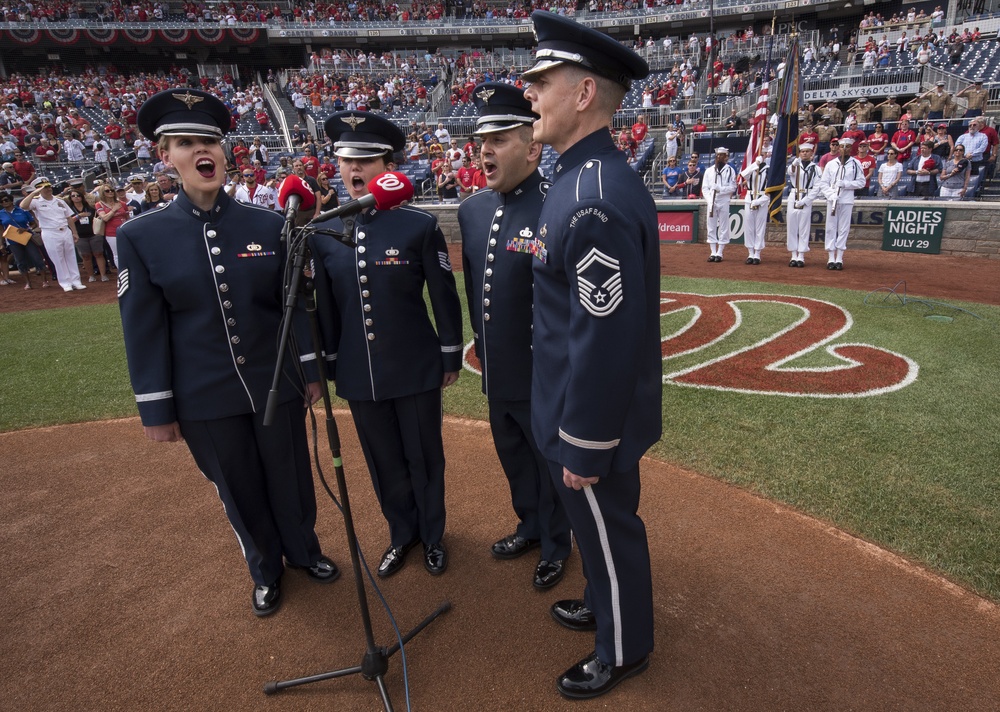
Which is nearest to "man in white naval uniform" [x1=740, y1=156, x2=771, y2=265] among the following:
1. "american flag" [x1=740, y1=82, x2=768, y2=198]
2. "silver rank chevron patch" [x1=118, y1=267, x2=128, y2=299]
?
"american flag" [x1=740, y1=82, x2=768, y2=198]

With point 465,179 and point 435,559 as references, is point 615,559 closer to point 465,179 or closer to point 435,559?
point 435,559

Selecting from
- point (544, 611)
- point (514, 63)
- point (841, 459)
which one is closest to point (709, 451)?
point (841, 459)

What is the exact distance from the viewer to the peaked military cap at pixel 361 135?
3061 millimetres

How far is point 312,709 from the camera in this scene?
2541mm

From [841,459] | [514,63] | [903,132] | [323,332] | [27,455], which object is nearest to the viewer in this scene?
[323,332]

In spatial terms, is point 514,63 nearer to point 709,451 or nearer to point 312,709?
point 709,451

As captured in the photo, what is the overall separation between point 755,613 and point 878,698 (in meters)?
0.58

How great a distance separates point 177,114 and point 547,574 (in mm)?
2811

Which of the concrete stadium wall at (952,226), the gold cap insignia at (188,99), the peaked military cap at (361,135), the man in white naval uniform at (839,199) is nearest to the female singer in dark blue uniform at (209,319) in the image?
the gold cap insignia at (188,99)

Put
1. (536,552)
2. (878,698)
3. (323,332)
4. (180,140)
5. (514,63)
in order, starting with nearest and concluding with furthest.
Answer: (878,698)
(180,140)
(323,332)
(536,552)
(514,63)

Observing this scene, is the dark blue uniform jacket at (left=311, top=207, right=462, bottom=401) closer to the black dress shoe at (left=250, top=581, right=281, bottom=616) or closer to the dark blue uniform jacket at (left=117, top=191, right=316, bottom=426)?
the dark blue uniform jacket at (left=117, top=191, right=316, bottom=426)

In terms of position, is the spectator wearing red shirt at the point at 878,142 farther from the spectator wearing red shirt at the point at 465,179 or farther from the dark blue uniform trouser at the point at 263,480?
the dark blue uniform trouser at the point at 263,480

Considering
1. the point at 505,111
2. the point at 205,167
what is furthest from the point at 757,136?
the point at 205,167

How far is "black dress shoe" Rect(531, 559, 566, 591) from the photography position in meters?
3.19
